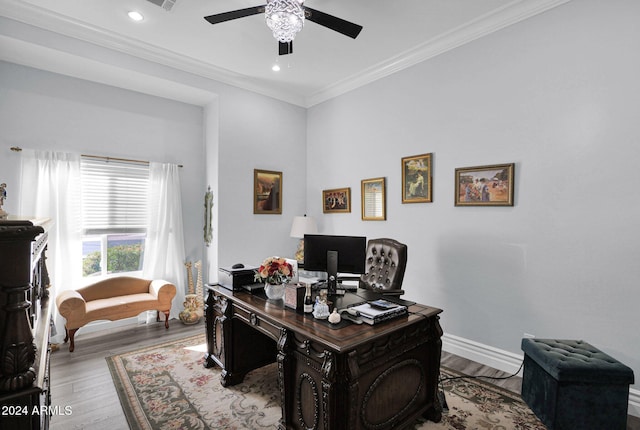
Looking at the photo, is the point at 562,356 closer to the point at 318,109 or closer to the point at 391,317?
the point at 391,317

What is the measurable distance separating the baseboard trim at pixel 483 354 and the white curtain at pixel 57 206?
4499 millimetres

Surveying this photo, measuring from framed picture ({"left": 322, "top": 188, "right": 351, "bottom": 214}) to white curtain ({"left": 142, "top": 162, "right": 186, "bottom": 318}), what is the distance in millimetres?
2198

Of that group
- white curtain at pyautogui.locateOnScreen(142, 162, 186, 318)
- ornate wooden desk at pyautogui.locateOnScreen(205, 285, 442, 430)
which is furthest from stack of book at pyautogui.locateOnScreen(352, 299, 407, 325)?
white curtain at pyautogui.locateOnScreen(142, 162, 186, 318)

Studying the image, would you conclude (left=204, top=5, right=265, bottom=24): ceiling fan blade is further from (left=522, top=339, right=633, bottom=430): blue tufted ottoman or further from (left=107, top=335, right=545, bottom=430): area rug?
(left=522, top=339, right=633, bottom=430): blue tufted ottoman

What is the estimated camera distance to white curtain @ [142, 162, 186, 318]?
4.36 meters

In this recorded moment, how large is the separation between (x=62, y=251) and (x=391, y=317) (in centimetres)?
399

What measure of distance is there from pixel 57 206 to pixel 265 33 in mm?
3179

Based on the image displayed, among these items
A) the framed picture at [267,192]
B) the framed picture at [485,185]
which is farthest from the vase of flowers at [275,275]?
the framed picture at [267,192]

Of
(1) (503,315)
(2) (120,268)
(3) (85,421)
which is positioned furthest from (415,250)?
(2) (120,268)

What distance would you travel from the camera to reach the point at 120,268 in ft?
13.9

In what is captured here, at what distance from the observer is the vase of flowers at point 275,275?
2.39 meters

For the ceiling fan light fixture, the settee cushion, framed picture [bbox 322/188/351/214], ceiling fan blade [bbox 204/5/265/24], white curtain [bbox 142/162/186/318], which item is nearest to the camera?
the ceiling fan light fixture

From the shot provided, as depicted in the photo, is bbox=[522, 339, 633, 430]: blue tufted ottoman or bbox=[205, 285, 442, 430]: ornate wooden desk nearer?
bbox=[205, 285, 442, 430]: ornate wooden desk

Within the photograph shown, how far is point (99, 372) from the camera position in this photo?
2.95 metres
